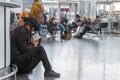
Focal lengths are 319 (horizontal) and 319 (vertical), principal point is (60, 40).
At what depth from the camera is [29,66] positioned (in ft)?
19.9

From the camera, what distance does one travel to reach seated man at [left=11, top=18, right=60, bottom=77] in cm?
576

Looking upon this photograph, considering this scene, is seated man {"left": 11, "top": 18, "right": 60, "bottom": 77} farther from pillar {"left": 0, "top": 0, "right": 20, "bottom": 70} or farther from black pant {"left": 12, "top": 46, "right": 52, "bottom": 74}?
pillar {"left": 0, "top": 0, "right": 20, "bottom": 70}

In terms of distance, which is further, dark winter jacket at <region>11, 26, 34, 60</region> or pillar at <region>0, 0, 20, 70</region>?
dark winter jacket at <region>11, 26, 34, 60</region>

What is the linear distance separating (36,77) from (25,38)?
29.9 inches

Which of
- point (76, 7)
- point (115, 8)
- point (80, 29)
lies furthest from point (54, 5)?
point (80, 29)

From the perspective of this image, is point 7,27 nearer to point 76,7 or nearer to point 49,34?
point 49,34

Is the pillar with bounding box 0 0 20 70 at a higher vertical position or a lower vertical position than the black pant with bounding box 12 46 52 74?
higher

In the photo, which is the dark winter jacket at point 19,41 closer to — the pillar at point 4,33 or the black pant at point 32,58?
the black pant at point 32,58

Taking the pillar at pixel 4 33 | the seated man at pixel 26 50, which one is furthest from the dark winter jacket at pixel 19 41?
the pillar at pixel 4 33

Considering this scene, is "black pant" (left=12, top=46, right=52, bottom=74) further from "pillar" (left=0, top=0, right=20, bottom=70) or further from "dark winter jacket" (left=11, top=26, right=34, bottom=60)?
"pillar" (left=0, top=0, right=20, bottom=70)

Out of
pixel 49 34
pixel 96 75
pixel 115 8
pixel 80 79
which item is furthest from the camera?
pixel 115 8

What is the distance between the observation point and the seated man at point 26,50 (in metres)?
5.76

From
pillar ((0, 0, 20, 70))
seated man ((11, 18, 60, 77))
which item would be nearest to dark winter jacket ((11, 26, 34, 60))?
seated man ((11, 18, 60, 77))

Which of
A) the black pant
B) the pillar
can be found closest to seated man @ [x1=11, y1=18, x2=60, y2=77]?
the black pant
